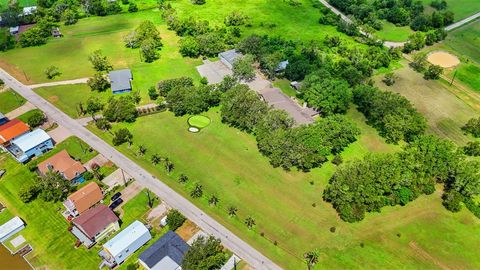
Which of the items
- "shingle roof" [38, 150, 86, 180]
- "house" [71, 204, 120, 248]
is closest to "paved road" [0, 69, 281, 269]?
"shingle roof" [38, 150, 86, 180]

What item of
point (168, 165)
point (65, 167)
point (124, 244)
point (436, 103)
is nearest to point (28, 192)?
point (65, 167)

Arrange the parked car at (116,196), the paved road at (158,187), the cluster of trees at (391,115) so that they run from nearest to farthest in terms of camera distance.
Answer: the paved road at (158,187) < the parked car at (116,196) < the cluster of trees at (391,115)

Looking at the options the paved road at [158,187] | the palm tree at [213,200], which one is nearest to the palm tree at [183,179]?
the paved road at [158,187]

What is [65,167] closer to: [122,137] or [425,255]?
[122,137]

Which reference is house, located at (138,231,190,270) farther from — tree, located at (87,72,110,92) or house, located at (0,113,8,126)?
house, located at (0,113,8,126)

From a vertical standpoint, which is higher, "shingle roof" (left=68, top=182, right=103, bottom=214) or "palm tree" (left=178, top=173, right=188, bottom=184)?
"shingle roof" (left=68, top=182, right=103, bottom=214)

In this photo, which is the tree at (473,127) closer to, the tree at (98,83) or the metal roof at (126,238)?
the metal roof at (126,238)

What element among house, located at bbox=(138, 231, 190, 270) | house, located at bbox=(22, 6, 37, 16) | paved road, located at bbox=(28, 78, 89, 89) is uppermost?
house, located at bbox=(22, 6, 37, 16)

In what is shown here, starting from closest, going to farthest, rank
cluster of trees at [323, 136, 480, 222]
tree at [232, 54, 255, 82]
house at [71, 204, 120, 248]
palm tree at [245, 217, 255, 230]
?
house at [71, 204, 120, 248] → palm tree at [245, 217, 255, 230] → cluster of trees at [323, 136, 480, 222] → tree at [232, 54, 255, 82]
